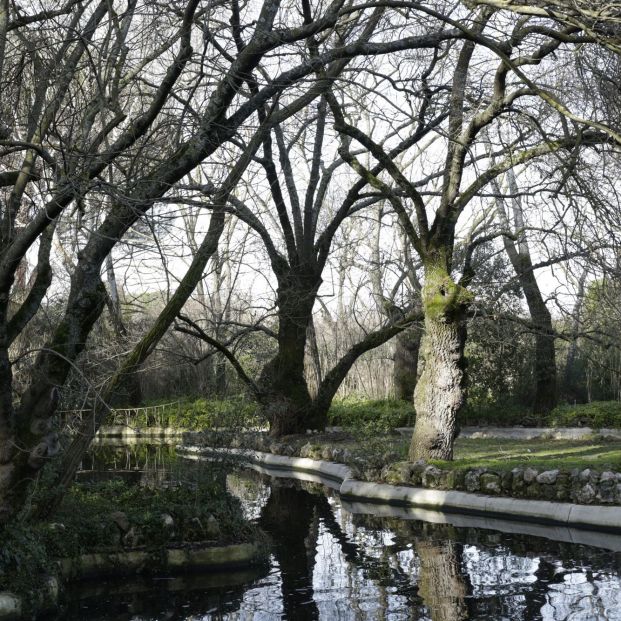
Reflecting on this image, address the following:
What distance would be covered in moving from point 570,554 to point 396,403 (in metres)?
15.1

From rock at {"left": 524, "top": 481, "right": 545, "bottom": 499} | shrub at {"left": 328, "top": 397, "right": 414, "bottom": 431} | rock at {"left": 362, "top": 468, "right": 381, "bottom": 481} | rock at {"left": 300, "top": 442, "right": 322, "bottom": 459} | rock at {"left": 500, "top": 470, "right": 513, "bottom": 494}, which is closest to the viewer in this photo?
rock at {"left": 524, "top": 481, "right": 545, "bottom": 499}

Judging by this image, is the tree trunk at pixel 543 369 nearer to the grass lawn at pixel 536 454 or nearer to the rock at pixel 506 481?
the grass lawn at pixel 536 454

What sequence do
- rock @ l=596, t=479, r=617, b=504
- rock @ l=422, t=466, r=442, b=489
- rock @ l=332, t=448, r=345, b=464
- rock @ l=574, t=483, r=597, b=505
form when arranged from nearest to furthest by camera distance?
rock @ l=596, t=479, r=617, b=504 < rock @ l=574, t=483, r=597, b=505 < rock @ l=422, t=466, r=442, b=489 < rock @ l=332, t=448, r=345, b=464

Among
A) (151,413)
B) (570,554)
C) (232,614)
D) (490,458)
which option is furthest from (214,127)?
(151,413)

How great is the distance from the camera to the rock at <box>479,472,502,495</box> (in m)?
11.8

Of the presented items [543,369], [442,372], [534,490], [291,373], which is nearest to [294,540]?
[534,490]

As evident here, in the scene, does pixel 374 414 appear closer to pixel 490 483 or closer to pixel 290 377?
pixel 290 377

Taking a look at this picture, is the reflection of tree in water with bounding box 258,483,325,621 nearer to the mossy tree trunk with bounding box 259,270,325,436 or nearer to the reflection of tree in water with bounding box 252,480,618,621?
the reflection of tree in water with bounding box 252,480,618,621

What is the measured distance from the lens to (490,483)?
39.1ft

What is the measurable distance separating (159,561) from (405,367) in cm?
1743

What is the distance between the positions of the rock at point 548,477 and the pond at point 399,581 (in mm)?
727

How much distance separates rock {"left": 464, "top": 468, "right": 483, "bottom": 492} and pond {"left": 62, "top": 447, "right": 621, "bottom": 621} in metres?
0.67

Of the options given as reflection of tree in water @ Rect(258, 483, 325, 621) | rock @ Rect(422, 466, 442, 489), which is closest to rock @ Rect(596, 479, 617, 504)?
rock @ Rect(422, 466, 442, 489)

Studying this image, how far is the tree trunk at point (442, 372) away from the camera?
13680mm
